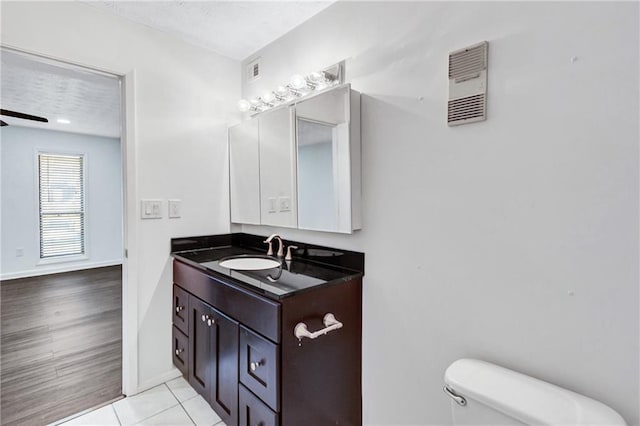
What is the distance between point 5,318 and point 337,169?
12.5 feet

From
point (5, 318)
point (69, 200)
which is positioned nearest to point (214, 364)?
point (5, 318)

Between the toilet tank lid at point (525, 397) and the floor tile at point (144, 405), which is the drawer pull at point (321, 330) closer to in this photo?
the toilet tank lid at point (525, 397)

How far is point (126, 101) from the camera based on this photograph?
1.94 meters

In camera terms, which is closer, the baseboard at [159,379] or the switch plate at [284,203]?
the switch plate at [284,203]

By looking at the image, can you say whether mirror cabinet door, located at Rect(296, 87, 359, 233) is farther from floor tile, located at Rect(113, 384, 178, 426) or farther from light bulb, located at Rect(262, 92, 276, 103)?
floor tile, located at Rect(113, 384, 178, 426)

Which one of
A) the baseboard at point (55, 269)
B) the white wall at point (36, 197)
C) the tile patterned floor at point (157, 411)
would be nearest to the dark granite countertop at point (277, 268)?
the tile patterned floor at point (157, 411)

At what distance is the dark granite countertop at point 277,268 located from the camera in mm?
1392

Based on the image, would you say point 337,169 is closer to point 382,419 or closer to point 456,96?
point 456,96

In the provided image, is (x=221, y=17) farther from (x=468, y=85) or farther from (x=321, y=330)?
(x=321, y=330)

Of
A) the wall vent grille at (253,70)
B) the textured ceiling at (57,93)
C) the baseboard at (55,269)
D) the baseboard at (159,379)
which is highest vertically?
the textured ceiling at (57,93)

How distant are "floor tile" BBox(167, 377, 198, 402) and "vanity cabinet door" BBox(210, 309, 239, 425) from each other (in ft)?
1.36

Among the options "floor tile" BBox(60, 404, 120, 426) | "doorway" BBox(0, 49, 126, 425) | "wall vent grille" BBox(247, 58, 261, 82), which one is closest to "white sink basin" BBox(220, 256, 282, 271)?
"doorway" BBox(0, 49, 126, 425)

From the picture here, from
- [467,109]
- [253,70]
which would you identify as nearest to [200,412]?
[467,109]

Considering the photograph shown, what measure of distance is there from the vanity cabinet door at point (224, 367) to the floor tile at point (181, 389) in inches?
16.3
